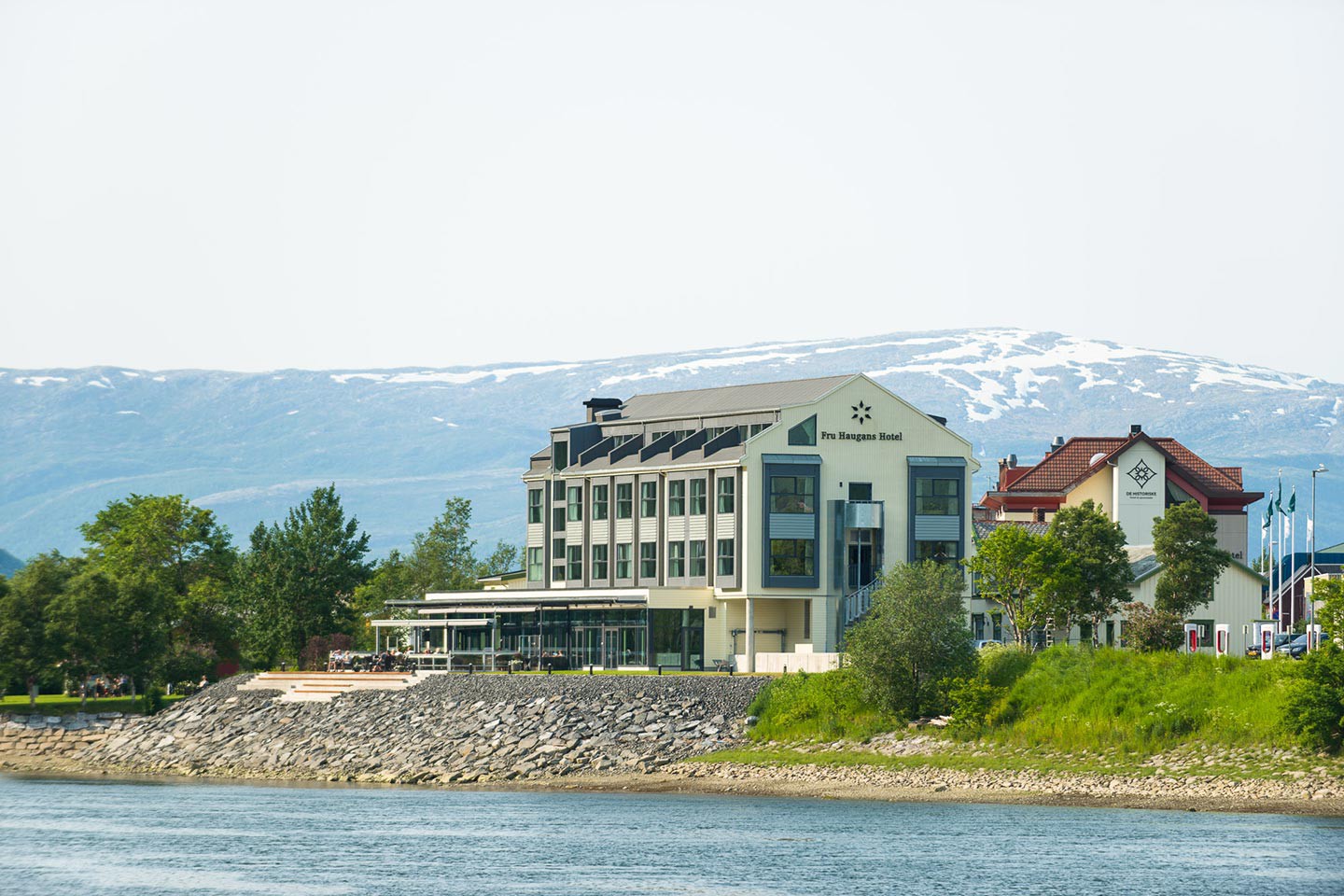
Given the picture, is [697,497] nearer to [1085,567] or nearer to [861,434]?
[861,434]

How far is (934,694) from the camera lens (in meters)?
94.6

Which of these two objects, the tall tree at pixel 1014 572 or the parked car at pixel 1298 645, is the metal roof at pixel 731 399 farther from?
the parked car at pixel 1298 645

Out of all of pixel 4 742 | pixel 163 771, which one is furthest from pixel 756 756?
pixel 4 742

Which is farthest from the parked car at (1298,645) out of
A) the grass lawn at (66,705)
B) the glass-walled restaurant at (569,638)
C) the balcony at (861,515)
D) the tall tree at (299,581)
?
the grass lawn at (66,705)

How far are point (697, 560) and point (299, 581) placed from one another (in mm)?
36295

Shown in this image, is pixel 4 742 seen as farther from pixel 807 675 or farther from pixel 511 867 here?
pixel 511 867

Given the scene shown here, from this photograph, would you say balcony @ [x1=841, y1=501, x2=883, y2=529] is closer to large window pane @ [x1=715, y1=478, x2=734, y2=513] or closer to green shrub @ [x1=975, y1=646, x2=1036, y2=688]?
large window pane @ [x1=715, y1=478, x2=734, y2=513]

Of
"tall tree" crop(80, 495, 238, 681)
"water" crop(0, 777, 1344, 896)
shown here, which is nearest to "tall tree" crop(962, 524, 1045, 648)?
"water" crop(0, 777, 1344, 896)

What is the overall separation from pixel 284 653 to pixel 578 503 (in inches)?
1050

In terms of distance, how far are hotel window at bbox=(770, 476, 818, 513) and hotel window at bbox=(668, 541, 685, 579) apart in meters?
8.29

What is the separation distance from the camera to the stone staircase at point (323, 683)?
118438 millimetres

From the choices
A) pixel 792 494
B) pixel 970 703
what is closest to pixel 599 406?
pixel 792 494

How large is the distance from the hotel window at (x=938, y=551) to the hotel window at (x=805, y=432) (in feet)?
31.6

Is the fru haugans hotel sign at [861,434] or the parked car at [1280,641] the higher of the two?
the fru haugans hotel sign at [861,434]
